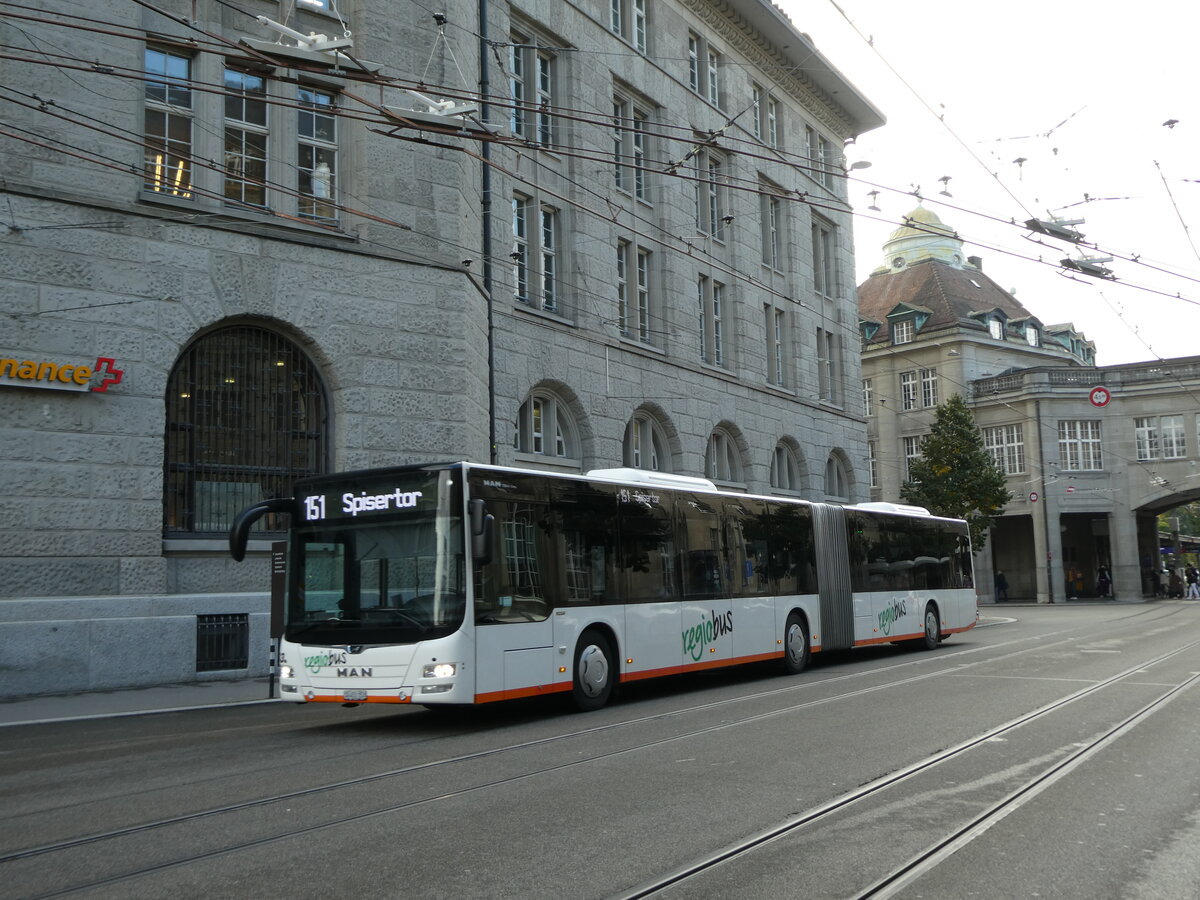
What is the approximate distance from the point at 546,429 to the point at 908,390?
41.7m

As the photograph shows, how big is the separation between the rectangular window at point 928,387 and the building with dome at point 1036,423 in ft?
0.23

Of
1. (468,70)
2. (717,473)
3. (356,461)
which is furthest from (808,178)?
(356,461)

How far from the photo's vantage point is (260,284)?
18.7 m

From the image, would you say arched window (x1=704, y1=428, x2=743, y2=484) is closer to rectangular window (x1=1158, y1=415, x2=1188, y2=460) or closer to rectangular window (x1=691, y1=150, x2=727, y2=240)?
rectangular window (x1=691, y1=150, x2=727, y2=240)

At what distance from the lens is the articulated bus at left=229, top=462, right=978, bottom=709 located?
11.3 m

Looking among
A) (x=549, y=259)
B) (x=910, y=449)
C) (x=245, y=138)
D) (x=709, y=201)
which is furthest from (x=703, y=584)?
(x=910, y=449)

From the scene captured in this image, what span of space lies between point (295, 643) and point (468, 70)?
45.9 feet

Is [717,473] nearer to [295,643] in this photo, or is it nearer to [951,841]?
[295,643]

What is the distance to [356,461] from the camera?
1912cm

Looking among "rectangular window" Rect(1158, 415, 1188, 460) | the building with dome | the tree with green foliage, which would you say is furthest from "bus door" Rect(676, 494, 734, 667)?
"rectangular window" Rect(1158, 415, 1188, 460)

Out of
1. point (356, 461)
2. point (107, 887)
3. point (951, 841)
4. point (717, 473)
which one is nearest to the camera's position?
point (107, 887)

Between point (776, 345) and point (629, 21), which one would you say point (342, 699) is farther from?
point (776, 345)

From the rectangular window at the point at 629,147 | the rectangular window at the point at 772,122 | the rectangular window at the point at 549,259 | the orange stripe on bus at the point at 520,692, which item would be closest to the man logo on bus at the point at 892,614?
the orange stripe on bus at the point at 520,692

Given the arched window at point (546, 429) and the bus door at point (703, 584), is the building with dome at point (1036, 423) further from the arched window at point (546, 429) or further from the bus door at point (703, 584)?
the bus door at point (703, 584)
